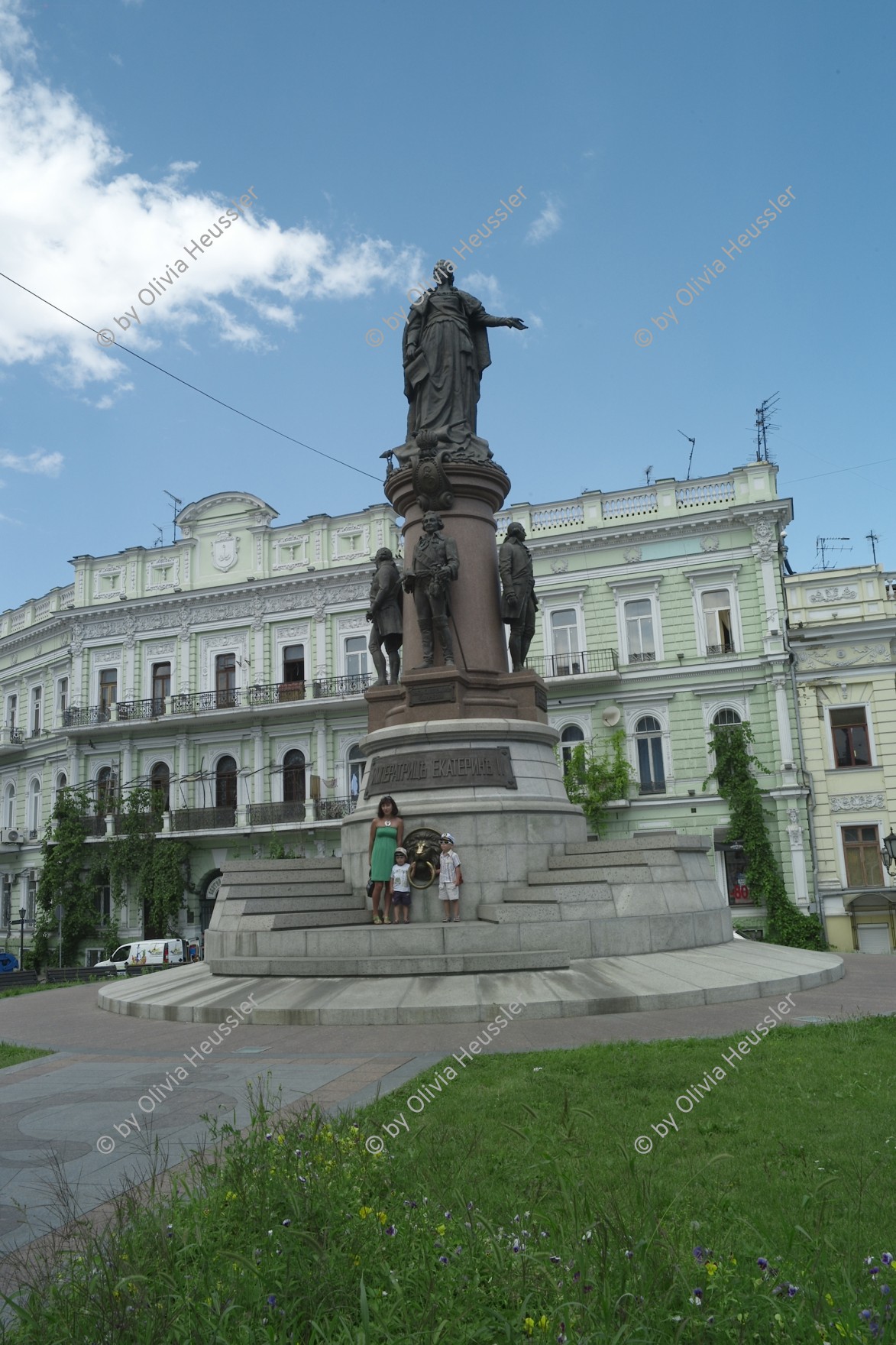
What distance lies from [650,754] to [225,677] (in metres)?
16.7

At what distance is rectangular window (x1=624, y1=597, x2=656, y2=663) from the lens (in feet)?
120

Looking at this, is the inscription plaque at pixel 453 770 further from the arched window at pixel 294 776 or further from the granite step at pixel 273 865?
the arched window at pixel 294 776

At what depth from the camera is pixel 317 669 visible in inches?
1588

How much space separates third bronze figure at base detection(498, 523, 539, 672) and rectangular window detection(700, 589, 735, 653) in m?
20.3

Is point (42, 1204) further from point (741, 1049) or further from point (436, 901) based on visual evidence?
point (436, 901)

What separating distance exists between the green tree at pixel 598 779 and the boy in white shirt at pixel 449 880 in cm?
2105

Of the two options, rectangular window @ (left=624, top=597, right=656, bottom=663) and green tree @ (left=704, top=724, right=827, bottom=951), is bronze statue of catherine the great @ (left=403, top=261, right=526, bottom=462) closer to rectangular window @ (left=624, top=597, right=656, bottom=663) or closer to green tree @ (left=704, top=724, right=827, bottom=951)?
green tree @ (left=704, top=724, right=827, bottom=951)

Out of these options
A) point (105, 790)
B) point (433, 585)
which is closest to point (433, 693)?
point (433, 585)

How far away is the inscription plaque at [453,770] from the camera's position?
14.6 meters

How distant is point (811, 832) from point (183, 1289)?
3267 centimetres

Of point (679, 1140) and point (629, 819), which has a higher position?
point (629, 819)

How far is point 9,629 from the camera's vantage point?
49.8m

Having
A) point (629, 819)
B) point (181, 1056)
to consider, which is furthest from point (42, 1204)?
point (629, 819)

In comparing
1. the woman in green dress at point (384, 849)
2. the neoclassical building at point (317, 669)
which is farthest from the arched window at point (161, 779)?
the woman in green dress at point (384, 849)
